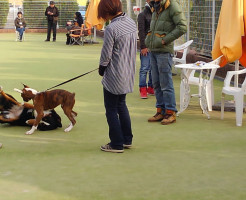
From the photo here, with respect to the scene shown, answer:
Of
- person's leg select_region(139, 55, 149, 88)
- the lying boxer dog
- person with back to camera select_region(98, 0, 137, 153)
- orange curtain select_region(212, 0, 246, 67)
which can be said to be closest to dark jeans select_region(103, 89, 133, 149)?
person with back to camera select_region(98, 0, 137, 153)

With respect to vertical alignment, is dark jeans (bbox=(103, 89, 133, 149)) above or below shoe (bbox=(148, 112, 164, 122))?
above

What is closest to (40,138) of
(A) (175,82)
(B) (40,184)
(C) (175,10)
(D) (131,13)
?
(B) (40,184)

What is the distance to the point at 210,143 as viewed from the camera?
670cm

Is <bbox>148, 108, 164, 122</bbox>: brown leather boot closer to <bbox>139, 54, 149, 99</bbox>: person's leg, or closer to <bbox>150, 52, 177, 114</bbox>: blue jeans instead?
→ <bbox>150, 52, 177, 114</bbox>: blue jeans

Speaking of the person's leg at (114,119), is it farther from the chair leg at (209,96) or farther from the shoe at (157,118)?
the chair leg at (209,96)

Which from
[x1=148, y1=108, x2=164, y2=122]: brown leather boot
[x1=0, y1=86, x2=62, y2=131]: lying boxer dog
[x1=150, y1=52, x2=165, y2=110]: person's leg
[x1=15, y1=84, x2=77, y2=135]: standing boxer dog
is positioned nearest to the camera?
[x1=15, y1=84, x2=77, y2=135]: standing boxer dog

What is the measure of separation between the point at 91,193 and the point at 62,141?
206 centimetres

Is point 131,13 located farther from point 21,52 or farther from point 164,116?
point 164,116

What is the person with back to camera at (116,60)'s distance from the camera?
5.92m

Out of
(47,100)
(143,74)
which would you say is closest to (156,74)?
(47,100)

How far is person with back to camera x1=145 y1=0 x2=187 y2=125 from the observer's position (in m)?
7.53

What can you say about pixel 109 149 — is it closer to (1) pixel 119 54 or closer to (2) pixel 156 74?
(1) pixel 119 54

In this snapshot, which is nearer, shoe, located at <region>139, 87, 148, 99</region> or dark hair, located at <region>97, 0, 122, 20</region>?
dark hair, located at <region>97, 0, 122, 20</region>

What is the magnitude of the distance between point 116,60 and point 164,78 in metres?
1.80
